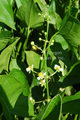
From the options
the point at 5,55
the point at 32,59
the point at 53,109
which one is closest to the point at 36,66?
the point at 32,59

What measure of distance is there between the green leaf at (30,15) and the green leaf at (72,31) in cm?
10

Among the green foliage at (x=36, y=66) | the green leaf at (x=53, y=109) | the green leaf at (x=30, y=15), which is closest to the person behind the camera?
the green leaf at (x=53, y=109)

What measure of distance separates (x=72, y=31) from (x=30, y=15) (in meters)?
0.16

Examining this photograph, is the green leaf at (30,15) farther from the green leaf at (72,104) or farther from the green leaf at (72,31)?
the green leaf at (72,104)

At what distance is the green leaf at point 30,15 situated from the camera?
53 cm

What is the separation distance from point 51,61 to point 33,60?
0.32ft

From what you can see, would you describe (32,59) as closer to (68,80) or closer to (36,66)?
(36,66)

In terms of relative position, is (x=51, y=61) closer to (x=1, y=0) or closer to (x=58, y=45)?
(x=58, y=45)

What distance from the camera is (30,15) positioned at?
563 millimetres

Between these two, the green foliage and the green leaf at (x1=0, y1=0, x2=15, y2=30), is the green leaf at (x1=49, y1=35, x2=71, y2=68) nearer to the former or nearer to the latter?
the green foliage

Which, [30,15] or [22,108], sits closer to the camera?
[22,108]

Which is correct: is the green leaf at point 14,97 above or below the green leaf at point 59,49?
below

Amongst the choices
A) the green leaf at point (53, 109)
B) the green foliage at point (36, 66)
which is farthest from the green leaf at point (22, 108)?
the green leaf at point (53, 109)

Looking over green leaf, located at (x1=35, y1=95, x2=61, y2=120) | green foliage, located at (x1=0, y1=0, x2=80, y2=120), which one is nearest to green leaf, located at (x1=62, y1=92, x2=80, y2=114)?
green foliage, located at (x1=0, y1=0, x2=80, y2=120)
